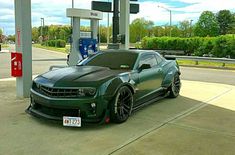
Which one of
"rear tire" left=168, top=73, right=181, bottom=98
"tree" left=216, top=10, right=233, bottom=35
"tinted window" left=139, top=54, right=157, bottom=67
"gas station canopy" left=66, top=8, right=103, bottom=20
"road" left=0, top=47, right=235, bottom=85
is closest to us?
"tinted window" left=139, top=54, right=157, bottom=67

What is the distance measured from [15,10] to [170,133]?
5.12 metres

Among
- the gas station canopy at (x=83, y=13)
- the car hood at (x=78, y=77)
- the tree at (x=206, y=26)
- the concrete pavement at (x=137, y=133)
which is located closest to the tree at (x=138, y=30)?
the tree at (x=206, y=26)

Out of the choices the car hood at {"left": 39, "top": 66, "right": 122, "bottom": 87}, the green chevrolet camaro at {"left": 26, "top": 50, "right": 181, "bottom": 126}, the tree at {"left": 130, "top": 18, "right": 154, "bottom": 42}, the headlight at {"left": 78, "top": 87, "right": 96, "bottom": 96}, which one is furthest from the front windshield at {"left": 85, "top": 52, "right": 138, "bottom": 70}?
the tree at {"left": 130, "top": 18, "right": 154, "bottom": 42}

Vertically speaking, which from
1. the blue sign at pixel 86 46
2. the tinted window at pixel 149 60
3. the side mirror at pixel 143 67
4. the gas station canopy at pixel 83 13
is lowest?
the side mirror at pixel 143 67

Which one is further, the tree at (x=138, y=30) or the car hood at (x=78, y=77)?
the tree at (x=138, y=30)

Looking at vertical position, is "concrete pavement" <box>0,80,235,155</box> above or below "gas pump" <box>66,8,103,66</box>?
below

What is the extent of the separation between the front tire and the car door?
48cm

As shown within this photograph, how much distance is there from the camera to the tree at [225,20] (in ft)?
266

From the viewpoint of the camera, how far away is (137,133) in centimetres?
540

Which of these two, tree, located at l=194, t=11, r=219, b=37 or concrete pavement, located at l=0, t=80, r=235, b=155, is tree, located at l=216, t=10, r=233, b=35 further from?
concrete pavement, located at l=0, t=80, r=235, b=155

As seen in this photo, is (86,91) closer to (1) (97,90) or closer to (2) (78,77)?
(1) (97,90)

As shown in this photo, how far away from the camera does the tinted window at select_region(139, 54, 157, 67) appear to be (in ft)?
23.7

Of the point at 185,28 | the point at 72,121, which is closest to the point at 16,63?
the point at 72,121

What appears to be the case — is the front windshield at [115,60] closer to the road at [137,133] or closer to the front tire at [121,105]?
the front tire at [121,105]
